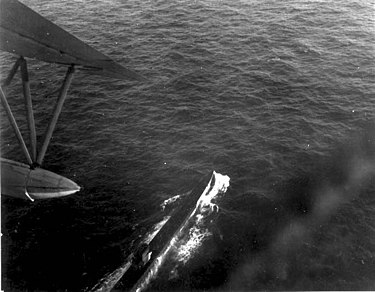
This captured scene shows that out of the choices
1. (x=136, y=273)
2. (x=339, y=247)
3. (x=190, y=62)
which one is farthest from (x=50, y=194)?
(x=190, y=62)

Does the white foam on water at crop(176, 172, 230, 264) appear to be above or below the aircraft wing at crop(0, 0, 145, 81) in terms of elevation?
below

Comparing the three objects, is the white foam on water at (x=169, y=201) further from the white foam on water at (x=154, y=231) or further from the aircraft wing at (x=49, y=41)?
the aircraft wing at (x=49, y=41)

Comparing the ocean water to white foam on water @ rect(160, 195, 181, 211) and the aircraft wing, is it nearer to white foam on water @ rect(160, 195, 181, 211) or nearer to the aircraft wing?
white foam on water @ rect(160, 195, 181, 211)

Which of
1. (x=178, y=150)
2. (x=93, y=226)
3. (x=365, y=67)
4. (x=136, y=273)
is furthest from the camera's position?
(x=365, y=67)

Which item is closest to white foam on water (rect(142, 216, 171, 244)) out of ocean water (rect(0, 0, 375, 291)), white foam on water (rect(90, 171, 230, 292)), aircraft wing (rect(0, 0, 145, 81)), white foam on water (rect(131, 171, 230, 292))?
white foam on water (rect(90, 171, 230, 292))

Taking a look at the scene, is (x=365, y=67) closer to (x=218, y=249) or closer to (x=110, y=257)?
(x=218, y=249)

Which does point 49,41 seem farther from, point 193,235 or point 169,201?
point 169,201

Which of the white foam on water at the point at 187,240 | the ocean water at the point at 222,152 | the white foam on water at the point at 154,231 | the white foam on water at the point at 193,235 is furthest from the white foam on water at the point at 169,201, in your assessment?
the white foam on water at the point at 193,235
